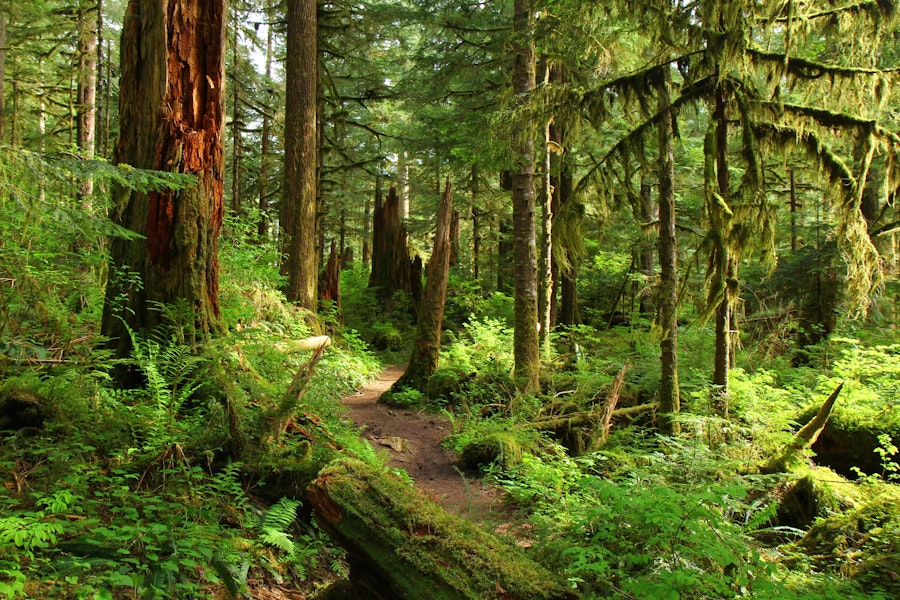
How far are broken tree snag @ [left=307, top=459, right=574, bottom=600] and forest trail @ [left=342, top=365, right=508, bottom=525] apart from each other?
1357mm

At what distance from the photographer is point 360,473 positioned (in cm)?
320

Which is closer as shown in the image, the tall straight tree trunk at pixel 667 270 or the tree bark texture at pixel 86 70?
the tall straight tree trunk at pixel 667 270

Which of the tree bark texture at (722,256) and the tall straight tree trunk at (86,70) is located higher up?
the tall straight tree trunk at (86,70)

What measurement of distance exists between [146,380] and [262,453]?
1478 millimetres

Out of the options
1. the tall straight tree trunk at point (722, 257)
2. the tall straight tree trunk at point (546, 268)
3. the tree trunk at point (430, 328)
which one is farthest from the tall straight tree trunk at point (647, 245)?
the tall straight tree trunk at point (722, 257)

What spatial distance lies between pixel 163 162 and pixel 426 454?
4.72 m

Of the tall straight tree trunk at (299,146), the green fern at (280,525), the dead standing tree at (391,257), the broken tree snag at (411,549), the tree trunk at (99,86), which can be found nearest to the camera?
the broken tree snag at (411,549)

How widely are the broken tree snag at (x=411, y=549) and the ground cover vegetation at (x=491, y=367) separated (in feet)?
0.06

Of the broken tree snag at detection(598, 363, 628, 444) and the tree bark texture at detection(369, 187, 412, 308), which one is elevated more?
the tree bark texture at detection(369, 187, 412, 308)

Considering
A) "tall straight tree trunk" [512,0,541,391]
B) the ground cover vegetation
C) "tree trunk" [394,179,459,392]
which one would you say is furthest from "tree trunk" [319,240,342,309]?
"tall straight tree trunk" [512,0,541,391]

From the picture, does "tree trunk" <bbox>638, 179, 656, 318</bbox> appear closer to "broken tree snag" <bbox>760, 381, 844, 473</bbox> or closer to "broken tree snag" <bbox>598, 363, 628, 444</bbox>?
"broken tree snag" <bbox>598, 363, 628, 444</bbox>

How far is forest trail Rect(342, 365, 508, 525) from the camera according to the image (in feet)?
17.7

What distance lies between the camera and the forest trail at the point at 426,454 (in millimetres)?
5395

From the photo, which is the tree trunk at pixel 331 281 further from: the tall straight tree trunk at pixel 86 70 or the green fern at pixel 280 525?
the green fern at pixel 280 525
